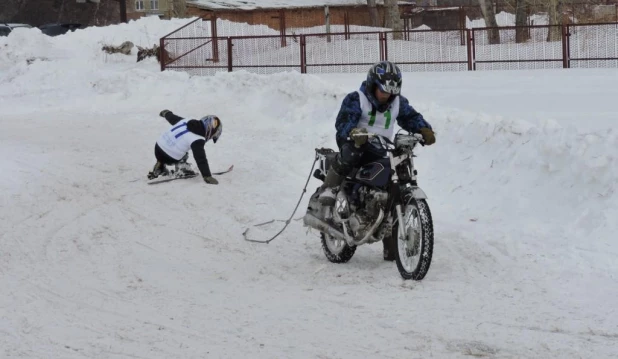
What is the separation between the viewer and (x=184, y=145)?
47.6 ft

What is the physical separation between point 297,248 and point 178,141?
461cm

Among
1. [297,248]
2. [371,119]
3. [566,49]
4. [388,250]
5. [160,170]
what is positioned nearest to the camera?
[371,119]

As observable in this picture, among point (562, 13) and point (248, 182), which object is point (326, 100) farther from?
point (562, 13)

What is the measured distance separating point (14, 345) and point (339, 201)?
12.0 ft

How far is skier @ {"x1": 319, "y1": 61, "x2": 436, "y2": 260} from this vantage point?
29.0 ft

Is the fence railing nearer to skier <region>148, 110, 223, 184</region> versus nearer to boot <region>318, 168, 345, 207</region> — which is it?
skier <region>148, 110, 223, 184</region>

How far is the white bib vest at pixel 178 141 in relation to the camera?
14484mm

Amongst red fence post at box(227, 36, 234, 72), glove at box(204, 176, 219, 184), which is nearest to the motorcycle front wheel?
glove at box(204, 176, 219, 184)

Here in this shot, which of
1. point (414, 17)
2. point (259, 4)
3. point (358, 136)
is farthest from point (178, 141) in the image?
point (414, 17)

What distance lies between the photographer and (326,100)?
19.4 meters

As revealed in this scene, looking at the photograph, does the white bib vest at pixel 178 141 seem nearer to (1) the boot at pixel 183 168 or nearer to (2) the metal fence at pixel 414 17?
(1) the boot at pixel 183 168

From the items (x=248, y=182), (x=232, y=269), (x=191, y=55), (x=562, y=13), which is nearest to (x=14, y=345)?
(x=232, y=269)

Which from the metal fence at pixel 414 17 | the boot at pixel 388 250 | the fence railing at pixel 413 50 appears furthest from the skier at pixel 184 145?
the metal fence at pixel 414 17

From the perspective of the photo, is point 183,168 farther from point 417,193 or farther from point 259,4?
point 259,4
